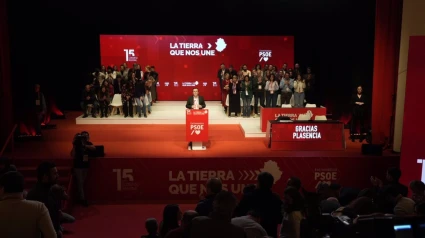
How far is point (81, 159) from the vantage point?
9.88m

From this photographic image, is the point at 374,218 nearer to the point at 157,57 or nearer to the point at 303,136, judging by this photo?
the point at 303,136

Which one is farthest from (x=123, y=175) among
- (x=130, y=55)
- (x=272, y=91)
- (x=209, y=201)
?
(x=130, y=55)

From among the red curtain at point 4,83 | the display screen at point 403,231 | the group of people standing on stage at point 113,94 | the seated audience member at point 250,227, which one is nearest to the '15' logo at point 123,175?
the red curtain at point 4,83

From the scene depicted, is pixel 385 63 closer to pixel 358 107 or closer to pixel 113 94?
pixel 358 107

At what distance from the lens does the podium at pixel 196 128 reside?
11.6 m

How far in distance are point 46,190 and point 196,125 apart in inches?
246

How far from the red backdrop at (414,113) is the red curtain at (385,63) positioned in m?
2.86

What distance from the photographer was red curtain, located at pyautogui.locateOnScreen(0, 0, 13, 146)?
11.6 meters

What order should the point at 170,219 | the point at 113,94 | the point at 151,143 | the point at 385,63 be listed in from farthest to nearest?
1. the point at 113,94
2. the point at 151,143
3. the point at 385,63
4. the point at 170,219

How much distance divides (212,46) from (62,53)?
5.19 metres

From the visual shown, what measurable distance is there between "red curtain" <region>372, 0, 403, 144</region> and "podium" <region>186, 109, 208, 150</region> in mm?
3785

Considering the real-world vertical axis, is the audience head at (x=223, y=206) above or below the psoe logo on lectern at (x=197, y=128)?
above

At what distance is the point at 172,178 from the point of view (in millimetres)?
10430

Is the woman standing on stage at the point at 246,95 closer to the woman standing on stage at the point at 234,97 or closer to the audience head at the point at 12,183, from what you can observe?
the woman standing on stage at the point at 234,97
